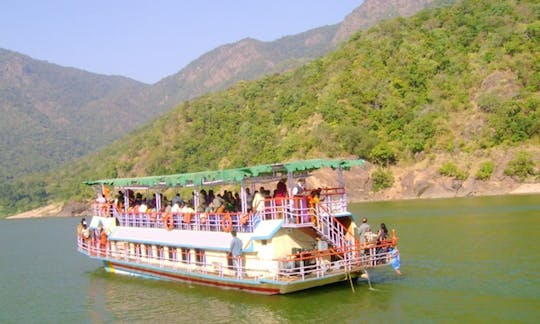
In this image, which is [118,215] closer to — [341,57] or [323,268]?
[323,268]

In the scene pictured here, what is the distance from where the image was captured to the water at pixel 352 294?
19062mm

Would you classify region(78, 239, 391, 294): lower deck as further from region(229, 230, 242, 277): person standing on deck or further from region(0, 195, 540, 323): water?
region(0, 195, 540, 323): water

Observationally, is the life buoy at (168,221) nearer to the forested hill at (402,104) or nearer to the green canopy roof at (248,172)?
the green canopy roof at (248,172)

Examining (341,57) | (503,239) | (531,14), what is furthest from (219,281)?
(341,57)

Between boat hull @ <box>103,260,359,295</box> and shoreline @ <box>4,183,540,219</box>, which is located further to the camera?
shoreline @ <box>4,183,540,219</box>

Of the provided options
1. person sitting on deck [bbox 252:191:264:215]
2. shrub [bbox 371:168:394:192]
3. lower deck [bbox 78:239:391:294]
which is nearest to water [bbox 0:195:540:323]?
lower deck [bbox 78:239:391:294]

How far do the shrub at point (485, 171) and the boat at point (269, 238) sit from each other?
51828 millimetres

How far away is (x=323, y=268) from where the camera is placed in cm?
1981

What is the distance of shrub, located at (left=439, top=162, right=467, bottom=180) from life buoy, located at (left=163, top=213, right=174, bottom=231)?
53218 mm

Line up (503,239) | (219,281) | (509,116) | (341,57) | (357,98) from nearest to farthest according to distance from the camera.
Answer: (219,281), (503,239), (509,116), (357,98), (341,57)

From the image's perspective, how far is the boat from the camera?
20.0 meters

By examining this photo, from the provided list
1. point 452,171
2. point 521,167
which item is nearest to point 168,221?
point 521,167

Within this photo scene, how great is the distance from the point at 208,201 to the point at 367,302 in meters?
7.72

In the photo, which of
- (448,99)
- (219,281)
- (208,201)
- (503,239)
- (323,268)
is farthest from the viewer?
(448,99)
